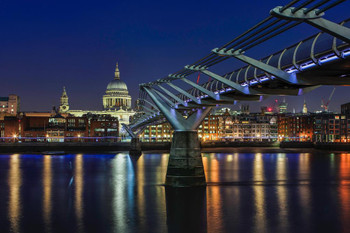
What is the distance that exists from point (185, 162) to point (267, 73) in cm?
1482

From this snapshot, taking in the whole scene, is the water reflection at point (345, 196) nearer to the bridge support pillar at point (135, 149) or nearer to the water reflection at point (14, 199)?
the water reflection at point (14, 199)

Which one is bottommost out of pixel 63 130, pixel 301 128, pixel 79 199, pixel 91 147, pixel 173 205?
pixel 79 199

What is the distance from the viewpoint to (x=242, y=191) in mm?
41000

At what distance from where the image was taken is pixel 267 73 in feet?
73.6

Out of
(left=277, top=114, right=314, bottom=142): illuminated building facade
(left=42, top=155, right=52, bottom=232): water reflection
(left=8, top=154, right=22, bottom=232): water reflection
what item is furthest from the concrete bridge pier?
(left=277, top=114, right=314, bottom=142): illuminated building facade

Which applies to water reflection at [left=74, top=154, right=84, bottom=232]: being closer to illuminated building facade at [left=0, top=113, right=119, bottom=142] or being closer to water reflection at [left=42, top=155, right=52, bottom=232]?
water reflection at [left=42, top=155, right=52, bottom=232]

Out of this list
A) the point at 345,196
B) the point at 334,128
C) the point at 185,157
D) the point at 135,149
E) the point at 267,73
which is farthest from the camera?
the point at 334,128

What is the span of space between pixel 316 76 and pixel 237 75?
21.6 feet

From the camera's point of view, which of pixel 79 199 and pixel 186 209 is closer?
pixel 186 209

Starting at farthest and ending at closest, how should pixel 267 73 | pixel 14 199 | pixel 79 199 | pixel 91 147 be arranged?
pixel 91 147, pixel 14 199, pixel 79 199, pixel 267 73

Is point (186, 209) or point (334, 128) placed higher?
point (334, 128)

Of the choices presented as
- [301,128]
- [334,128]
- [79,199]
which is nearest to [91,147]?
[334,128]

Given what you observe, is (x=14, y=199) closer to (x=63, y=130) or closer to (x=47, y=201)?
(x=47, y=201)

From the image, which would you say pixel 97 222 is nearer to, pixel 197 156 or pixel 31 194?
pixel 197 156
